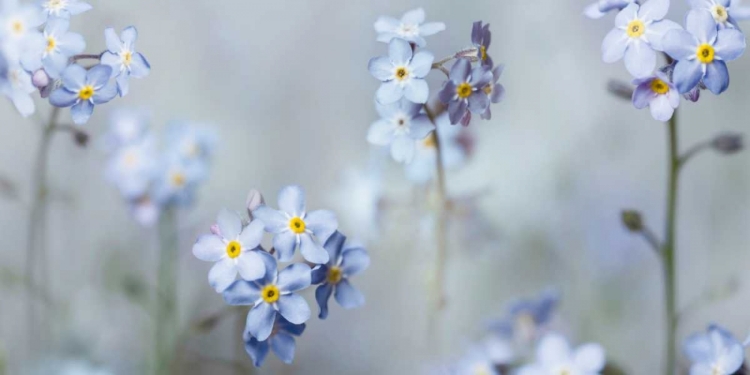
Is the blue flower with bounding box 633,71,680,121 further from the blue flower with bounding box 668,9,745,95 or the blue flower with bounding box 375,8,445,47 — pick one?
the blue flower with bounding box 375,8,445,47

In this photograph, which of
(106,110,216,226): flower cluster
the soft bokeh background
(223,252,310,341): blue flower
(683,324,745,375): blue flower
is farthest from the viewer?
the soft bokeh background

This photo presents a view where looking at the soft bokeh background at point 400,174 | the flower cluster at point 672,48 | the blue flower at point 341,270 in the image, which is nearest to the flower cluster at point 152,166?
the soft bokeh background at point 400,174

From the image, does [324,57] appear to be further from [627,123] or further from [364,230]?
[627,123]

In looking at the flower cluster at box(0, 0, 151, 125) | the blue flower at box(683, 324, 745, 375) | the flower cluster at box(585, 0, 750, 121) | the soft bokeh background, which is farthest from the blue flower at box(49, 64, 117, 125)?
the soft bokeh background

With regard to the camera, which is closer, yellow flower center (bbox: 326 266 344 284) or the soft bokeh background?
yellow flower center (bbox: 326 266 344 284)

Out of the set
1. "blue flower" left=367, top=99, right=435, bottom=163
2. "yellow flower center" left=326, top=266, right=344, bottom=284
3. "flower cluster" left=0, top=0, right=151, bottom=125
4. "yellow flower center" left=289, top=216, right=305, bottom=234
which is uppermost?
"flower cluster" left=0, top=0, right=151, bottom=125

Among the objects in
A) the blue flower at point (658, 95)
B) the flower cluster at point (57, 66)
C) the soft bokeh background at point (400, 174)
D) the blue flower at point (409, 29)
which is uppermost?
the blue flower at point (409, 29)

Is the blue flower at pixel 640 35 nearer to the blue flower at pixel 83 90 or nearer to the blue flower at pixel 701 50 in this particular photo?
the blue flower at pixel 701 50

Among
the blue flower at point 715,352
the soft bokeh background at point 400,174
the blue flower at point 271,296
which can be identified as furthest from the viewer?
the soft bokeh background at point 400,174
